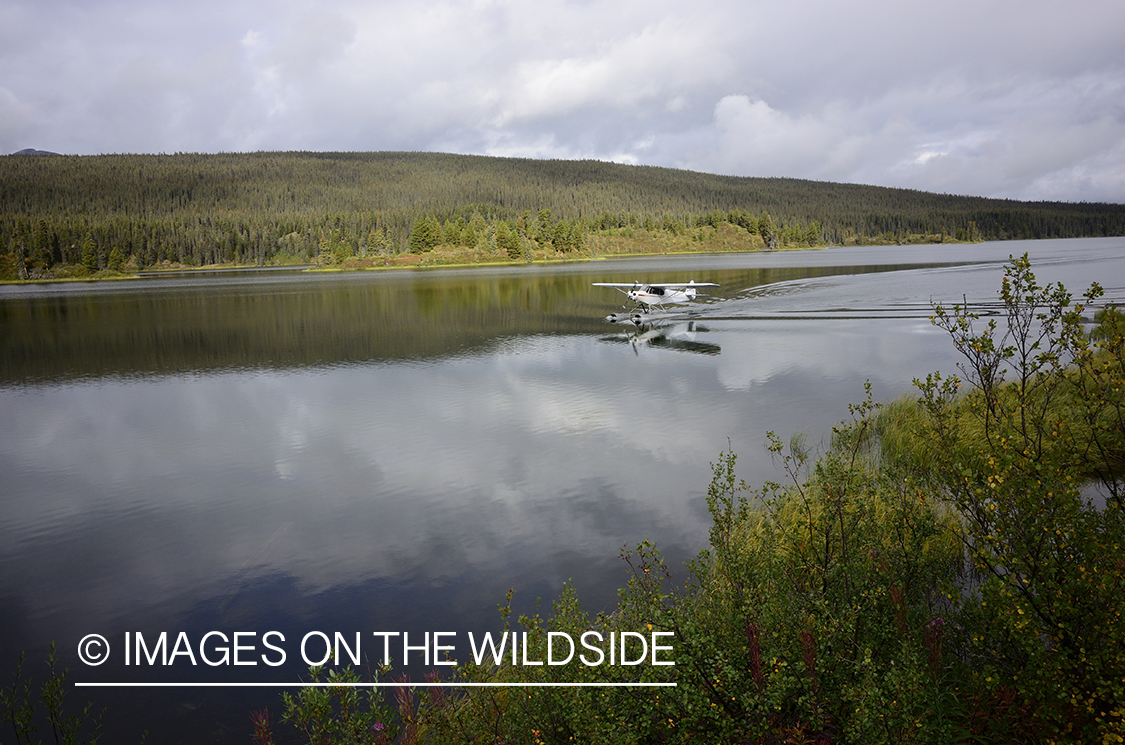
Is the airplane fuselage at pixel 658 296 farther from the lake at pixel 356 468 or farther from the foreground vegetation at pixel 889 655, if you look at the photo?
the foreground vegetation at pixel 889 655

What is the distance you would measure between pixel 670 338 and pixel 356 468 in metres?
16.6

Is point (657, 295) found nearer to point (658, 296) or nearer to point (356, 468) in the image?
point (658, 296)

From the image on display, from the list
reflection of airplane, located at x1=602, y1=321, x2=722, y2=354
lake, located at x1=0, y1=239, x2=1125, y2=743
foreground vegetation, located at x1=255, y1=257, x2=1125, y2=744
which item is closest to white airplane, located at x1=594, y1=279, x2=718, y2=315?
reflection of airplane, located at x1=602, y1=321, x2=722, y2=354

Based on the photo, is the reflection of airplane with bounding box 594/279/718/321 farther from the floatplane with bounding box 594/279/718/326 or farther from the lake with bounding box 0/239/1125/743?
the lake with bounding box 0/239/1125/743

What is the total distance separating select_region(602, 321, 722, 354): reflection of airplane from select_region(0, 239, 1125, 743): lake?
0.88 feet

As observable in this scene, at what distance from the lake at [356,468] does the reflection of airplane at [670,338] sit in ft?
0.88

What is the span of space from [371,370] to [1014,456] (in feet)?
60.9

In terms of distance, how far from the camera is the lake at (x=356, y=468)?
6.80m

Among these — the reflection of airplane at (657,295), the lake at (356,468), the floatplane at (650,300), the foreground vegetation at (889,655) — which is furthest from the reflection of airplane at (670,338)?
the foreground vegetation at (889,655)

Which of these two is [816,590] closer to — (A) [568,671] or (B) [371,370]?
(A) [568,671]

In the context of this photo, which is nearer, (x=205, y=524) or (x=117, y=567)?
(x=117, y=567)

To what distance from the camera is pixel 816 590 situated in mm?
4938

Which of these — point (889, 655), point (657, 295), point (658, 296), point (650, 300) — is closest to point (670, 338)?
point (650, 300)

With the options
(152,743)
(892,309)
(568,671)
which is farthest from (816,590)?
(892,309)
